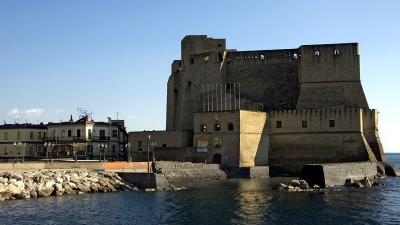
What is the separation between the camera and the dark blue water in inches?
1096

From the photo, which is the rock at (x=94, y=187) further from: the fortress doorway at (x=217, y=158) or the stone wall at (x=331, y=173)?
the stone wall at (x=331, y=173)

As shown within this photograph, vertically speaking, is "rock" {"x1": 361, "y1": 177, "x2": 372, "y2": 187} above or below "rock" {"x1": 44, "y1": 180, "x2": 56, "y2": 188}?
below

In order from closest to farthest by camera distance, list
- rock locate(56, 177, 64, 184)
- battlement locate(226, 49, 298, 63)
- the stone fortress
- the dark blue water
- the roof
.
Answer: the dark blue water < rock locate(56, 177, 64, 184) < the stone fortress < the roof < battlement locate(226, 49, 298, 63)

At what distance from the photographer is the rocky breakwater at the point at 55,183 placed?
3522 centimetres

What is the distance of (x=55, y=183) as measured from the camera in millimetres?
37469

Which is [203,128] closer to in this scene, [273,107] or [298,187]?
[273,107]

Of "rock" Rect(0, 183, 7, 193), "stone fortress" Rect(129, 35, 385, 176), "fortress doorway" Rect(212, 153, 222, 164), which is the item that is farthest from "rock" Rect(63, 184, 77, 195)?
"fortress doorway" Rect(212, 153, 222, 164)

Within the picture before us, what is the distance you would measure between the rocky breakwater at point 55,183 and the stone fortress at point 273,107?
14055mm

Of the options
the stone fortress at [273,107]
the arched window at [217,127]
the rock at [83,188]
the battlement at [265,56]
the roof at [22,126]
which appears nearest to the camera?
the rock at [83,188]

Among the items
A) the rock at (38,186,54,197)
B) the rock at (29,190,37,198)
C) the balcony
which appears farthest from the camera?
the balcony

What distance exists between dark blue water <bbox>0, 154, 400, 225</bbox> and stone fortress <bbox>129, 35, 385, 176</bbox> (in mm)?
13206

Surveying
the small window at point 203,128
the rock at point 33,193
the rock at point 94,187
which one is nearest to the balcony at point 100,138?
the small window at point 203,128

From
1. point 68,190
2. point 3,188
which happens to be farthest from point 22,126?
point 3,188

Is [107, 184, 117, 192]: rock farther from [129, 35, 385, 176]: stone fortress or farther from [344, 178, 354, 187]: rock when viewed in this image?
[344, 178, 354, 187]: rock
